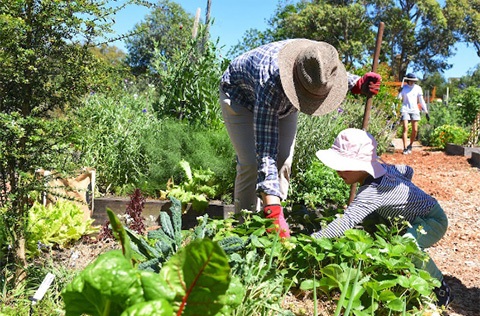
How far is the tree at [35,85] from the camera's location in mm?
2342

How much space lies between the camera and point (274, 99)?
3.02m

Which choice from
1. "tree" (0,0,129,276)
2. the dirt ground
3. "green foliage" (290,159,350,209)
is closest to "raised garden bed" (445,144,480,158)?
the dirt ground

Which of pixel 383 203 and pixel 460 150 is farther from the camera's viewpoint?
pixel 460 150

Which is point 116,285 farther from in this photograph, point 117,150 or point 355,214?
point 117,150

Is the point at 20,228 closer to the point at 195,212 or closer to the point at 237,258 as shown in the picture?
the point at 237,258

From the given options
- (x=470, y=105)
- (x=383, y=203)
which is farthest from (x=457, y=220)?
(x=470, y=105)

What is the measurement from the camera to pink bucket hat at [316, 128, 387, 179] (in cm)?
288

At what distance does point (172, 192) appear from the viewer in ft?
15.2

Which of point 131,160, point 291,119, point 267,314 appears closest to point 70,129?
point 267,314

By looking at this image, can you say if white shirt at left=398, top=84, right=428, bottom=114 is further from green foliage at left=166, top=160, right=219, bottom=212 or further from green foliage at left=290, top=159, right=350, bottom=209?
green foliage at left=166, top=160, right=219, bottom=212

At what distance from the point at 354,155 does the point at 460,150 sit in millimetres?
8755

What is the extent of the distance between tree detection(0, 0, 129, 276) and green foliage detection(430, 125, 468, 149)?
448 inches

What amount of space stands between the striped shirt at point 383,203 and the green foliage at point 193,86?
2997 millimetres

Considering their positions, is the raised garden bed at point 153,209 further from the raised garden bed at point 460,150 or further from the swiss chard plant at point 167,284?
the raised garden bed at point 460,150
